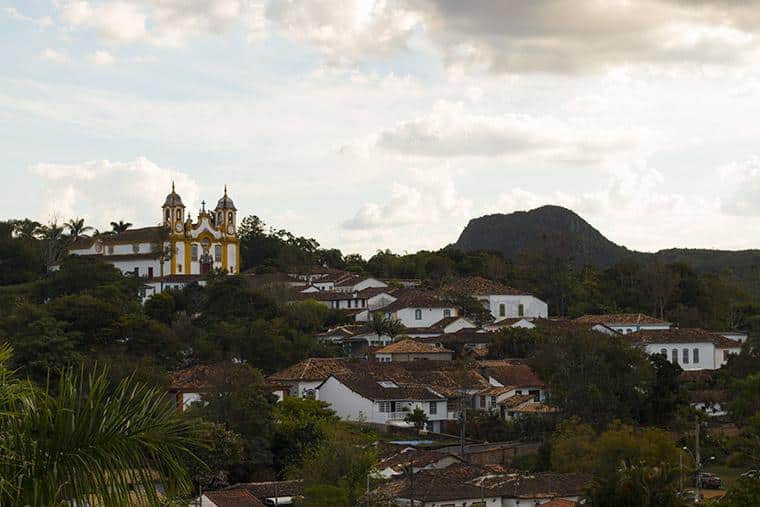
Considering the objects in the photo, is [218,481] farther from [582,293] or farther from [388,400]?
[582,293]

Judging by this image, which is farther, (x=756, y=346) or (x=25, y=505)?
(x=756, y=346)

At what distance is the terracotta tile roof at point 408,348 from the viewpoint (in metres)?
64.7

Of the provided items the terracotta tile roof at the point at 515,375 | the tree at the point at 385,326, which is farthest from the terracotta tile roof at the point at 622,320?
the terracotta tile roof at the point at 515,375

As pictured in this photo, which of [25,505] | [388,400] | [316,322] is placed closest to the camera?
[25,505]

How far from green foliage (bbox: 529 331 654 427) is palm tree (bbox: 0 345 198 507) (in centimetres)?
4102

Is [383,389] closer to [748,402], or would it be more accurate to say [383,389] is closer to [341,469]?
[748,402]

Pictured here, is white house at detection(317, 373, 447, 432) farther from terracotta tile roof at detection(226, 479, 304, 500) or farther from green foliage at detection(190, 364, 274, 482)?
terracotta tile roof at detection(226, 479, 304, 500)

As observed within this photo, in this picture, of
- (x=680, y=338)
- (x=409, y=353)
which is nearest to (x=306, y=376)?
(x=409, y=353)

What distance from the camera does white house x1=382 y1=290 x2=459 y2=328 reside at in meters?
75.4

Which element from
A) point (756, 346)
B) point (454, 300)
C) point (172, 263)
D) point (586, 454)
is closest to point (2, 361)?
point (586, 454)

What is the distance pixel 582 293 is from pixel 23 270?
3884 cm

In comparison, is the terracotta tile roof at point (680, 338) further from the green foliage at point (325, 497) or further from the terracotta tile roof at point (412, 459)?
the green foliage at point (325, 497)

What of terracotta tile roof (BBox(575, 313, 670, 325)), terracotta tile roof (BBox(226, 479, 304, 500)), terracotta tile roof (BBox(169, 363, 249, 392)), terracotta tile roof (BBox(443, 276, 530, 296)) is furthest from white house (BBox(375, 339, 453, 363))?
terracotta tile roof (BBox(226, 479, 304, 500))

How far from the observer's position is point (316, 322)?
235 ft
